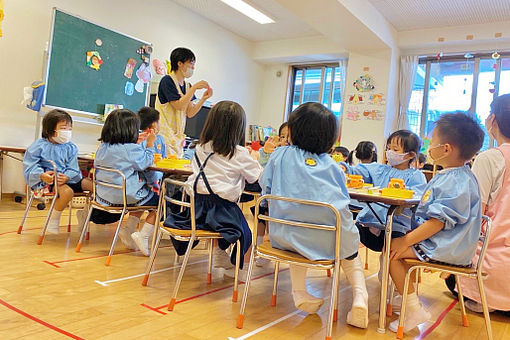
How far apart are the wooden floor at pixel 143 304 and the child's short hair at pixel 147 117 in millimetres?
881

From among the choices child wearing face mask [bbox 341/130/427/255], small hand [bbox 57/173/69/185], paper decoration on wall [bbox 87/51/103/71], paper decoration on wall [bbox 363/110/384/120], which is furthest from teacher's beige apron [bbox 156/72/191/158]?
paper decoration on wall [bbox 363/110/384/120]

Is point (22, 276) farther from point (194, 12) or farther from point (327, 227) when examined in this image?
point (194, 12)

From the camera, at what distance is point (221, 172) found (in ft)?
6.37

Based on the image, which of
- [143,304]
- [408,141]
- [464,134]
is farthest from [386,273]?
[143,304]

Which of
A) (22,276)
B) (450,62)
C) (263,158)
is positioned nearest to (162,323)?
(22,276)

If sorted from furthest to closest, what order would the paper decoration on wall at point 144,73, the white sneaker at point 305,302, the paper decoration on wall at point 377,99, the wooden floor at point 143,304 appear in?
1. the paper decoration on wall at point 377,99
2. the paper decoration on wall at point 144,73
3. the white sneaker at point 305,302
4. the wooden floor at point 143,304

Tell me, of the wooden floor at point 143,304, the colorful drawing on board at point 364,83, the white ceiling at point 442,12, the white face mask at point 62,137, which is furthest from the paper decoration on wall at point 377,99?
the white face mask at point 62,137

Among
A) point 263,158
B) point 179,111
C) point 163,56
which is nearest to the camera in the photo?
point 263,158

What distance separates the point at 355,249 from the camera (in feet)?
5.51

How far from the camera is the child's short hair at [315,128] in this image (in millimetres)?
1709

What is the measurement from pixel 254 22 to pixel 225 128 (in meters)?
5.03

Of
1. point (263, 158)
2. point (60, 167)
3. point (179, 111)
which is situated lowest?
point (60, 167)

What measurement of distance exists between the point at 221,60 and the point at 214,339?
587 cm

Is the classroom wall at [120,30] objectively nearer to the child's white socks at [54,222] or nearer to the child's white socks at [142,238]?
the child's white socks at [54,222]
